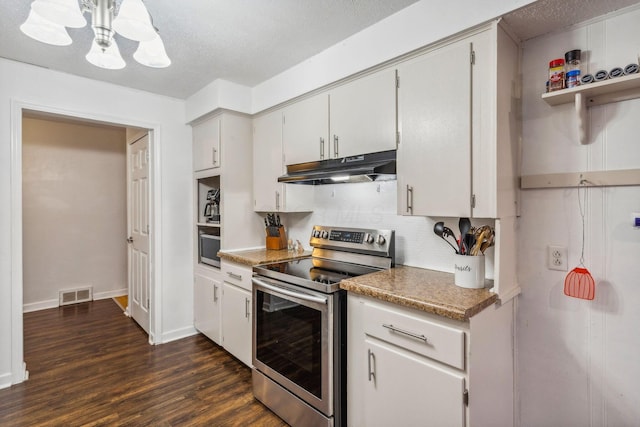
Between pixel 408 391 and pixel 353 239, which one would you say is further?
pixel 353 239

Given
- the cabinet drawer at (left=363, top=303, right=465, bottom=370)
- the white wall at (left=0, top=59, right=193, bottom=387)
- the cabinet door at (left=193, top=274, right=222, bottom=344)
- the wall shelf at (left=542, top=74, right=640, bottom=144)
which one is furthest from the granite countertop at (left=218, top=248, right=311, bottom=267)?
the wall shelf at (left=542, top=74, right=640, bottom=144)

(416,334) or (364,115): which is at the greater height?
(364,115)

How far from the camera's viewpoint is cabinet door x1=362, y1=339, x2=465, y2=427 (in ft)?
4.42

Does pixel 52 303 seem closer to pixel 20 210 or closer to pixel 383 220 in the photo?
pixel 20 210

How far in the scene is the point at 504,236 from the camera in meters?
1.53

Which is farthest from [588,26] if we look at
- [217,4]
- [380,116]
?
[217,4]

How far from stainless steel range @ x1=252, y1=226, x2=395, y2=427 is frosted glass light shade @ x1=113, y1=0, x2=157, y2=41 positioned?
1.37 meters

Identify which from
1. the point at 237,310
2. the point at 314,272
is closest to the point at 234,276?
the point at 237,310

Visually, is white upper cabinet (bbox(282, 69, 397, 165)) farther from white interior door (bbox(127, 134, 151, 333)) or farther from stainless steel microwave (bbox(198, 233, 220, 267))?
white interior door (bbox(127, 134, 151, 333))

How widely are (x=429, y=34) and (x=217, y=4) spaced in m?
1.09

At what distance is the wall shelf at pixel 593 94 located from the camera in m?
1.32

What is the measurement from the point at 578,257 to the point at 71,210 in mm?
5306

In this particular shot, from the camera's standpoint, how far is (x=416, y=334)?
143 centimetres

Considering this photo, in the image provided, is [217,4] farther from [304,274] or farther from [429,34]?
[304,274]
